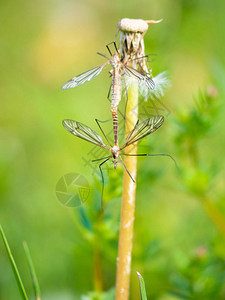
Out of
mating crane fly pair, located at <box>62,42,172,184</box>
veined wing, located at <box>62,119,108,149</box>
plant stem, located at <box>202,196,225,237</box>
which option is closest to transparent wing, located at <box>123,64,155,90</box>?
mating crane fly pair, located at <box>62,42,172,184</box>

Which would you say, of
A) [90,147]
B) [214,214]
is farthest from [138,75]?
[90,147]

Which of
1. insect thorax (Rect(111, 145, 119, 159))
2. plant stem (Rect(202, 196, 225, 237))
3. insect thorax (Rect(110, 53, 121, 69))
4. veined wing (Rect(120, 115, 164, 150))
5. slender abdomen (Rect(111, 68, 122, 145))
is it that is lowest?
plant stem (Rect(202, 196, 225, 237))

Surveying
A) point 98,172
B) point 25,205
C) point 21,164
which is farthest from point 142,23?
point 21,164

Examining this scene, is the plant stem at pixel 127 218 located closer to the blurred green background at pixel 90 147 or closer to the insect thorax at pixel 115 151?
the insect thorax at pixel 115 151

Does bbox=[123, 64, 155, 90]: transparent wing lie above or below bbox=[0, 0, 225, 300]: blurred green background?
above

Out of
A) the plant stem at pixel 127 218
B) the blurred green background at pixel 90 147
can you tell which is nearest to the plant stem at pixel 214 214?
the blurred green background at pixel 90 147

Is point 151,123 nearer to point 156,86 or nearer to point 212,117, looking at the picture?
point 156,86

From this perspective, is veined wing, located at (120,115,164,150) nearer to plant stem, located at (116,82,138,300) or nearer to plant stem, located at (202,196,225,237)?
plant stem, located at (116,82,138,300)
